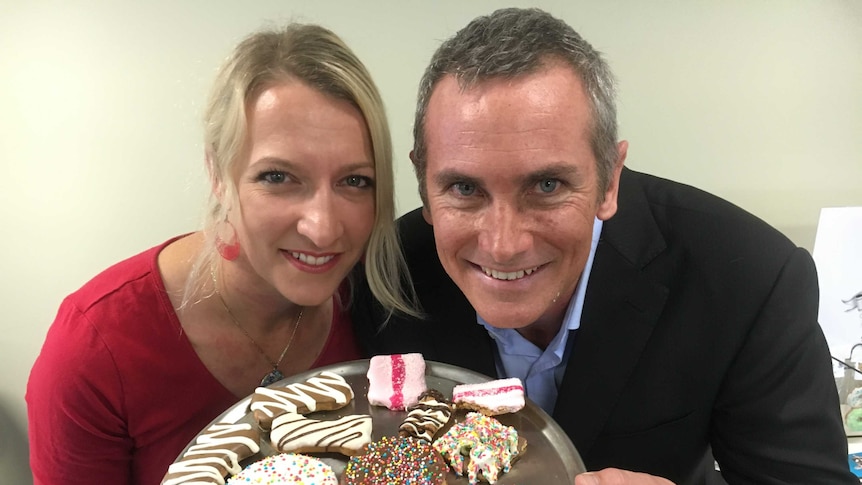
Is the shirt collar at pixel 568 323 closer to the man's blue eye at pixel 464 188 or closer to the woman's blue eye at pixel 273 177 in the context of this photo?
the man's blue eye at pixel 464 188

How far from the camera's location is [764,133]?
6.30ft

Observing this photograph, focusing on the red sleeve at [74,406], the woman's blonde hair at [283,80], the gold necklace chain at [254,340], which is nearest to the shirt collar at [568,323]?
the woman's blonde hair at [283,80]

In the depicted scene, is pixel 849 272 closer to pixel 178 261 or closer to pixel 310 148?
pixel 310 148

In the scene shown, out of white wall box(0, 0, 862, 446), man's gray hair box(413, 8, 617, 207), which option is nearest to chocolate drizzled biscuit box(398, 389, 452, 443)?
man's gray hair box(413, 8, 617, 207)

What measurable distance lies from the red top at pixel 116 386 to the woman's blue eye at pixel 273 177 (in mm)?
398

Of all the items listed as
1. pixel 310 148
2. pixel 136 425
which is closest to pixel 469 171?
pixel 310 148

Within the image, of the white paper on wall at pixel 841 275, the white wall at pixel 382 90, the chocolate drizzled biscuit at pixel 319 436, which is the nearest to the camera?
the chocolate drizzled biscuit at pixel 319 436

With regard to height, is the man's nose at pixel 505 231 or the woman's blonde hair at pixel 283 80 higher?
the woman's blonde hair at pixel 283 80

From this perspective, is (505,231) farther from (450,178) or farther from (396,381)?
(396,381)

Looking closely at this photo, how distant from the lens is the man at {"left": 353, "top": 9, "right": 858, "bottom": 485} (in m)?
1.04

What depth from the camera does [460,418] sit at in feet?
3.80

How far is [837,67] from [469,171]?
158 cm

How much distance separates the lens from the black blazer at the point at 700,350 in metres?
1.23

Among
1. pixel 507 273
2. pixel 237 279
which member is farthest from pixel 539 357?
pixel 237 279
